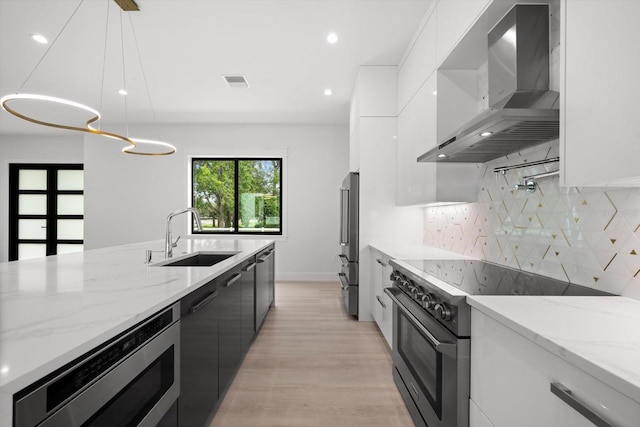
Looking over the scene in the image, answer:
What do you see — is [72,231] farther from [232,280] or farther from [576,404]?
[576,404]

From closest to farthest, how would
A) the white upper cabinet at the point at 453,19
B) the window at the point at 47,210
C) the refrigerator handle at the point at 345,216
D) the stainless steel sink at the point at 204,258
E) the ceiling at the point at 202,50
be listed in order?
the white upper cabinet at the point at 453,19 < the stainless steel sink at the point at 204,258 < the ceiling at the point at 202,50 < the refrigerator handle at the point at 345,216 < the window at the point at 47,210

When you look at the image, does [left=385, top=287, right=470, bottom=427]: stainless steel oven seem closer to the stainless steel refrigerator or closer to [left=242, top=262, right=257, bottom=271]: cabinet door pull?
[left=242, top=262, right=257, bottom=271]: cabinet door pull

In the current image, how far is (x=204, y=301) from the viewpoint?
161 cm

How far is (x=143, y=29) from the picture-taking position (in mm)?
3068

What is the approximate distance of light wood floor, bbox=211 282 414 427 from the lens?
6.36 feet

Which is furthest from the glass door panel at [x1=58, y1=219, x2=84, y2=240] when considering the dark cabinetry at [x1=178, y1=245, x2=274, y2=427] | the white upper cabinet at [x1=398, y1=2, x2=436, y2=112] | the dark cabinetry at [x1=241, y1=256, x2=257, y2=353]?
the white upper cabinet at [x1=398, y1=2, x2=436, y2=112]

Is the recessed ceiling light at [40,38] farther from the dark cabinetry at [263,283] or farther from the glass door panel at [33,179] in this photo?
the glass door panel at [33,179]

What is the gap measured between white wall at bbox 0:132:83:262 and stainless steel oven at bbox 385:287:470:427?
7.32m

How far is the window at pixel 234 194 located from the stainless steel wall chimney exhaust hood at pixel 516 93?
15.4 ft

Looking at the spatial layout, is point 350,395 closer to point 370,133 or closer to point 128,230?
point 370,133

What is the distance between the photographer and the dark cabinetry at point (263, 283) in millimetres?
3146

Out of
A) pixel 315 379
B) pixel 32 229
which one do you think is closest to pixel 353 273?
pixel 315 379

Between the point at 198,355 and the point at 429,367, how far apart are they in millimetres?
1055

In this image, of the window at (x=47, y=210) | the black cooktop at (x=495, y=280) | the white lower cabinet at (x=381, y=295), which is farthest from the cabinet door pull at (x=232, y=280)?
the window at (x=47, y=210)
